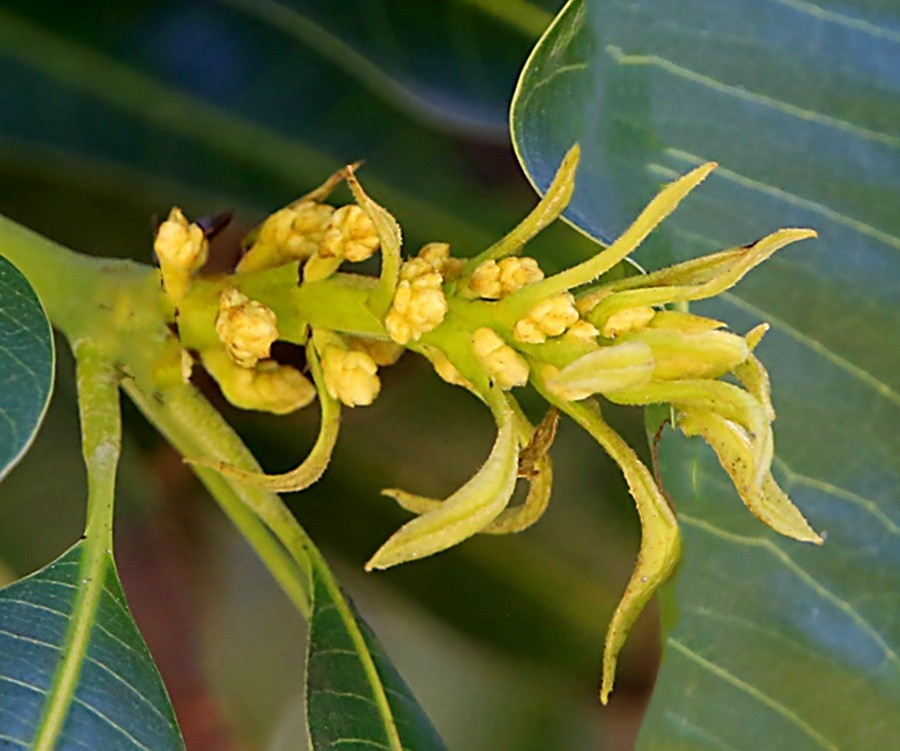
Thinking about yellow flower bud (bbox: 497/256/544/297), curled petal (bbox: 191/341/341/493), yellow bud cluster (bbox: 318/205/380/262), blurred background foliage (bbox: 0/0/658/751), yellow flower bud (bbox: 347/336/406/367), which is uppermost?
yellow flower bud (bbox: 497/256/544/297)

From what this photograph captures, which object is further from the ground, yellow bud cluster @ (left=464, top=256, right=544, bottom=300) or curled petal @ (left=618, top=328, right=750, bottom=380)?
curled petal @ (left=618, top=328, right=750, bottom=380)

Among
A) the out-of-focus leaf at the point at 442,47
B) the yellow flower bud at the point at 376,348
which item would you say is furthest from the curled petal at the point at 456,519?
the out-of-focus leaf at the point at 442,47

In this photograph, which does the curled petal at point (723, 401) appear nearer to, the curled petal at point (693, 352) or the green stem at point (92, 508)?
the curled petal at point (693, 352)

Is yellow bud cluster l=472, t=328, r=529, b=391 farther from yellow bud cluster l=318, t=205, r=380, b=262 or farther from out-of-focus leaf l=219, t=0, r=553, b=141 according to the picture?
out-of-focus leaf l=219, t=0, r=553, b=141

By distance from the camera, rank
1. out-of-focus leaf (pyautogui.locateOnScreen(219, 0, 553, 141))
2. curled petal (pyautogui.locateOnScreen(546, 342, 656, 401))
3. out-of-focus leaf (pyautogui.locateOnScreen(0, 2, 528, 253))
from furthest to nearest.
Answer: out-of-focus leaf (pyautogui.locateOnScreen(0, 2, 528, 253)), out-of-focus leaf (pyautogui.locateOnScreen(219, 0, 553, 141)), curled petal (pyautogui.locateOnScreen(546, 342, 656, 401))

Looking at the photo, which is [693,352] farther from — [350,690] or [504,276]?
[350,690]

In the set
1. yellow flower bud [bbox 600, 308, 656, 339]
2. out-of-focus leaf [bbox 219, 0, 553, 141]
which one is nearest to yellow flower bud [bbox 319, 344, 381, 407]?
yellow flower bud [bbox 600, 308, 656, 339]

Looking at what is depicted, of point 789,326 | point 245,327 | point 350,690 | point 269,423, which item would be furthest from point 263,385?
point 269,423

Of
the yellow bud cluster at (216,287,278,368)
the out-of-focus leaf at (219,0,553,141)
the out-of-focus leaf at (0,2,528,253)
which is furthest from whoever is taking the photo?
the out-of-focus leaf at (0,2,528,253)

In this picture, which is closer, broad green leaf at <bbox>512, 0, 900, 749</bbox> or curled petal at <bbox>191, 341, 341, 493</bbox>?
curled petal at <bbox>191, 341, 341, 493</bbox>
